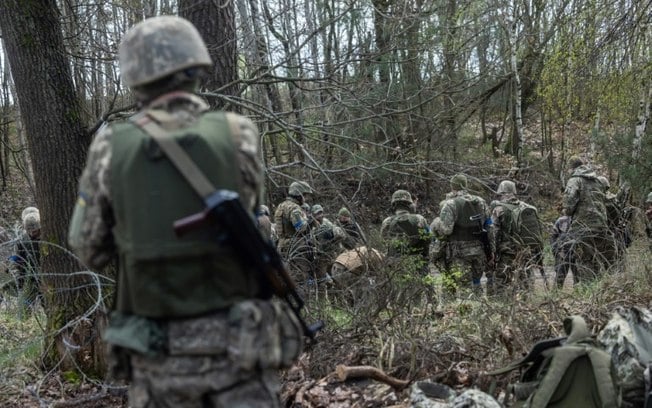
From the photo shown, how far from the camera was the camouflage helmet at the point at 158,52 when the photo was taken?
241 centimetres

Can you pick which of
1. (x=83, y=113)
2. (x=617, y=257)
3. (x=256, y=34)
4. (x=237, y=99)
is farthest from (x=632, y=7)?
(x=83, y=113)

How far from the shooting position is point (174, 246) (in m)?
2.32

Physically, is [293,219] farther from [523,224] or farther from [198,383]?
[198,383]

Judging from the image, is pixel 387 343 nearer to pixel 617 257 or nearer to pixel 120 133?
pixel 120 133

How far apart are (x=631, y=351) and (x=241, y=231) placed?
2.44 metres

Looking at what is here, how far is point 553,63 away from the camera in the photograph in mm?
10242

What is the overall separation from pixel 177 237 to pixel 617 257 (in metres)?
5.86

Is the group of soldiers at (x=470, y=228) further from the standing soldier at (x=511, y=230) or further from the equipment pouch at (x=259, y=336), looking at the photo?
the equipment pouch at (x=259, y=336)

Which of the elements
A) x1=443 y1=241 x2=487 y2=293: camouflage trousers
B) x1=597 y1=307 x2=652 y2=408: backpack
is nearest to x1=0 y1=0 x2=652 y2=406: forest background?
x1=443 y1=241 x2=487 y2=293: camouflage trousers

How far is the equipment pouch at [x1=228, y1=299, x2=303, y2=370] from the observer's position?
2.36m

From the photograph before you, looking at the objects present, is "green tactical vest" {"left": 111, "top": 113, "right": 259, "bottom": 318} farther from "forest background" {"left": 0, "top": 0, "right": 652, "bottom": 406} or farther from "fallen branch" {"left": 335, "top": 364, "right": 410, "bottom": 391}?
"fallen branch" {"left": 335, "top": 364, "right": 410, "bottom": 391}

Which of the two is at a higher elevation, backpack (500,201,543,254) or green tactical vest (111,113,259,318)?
green tactical vest (111,113,259,318)

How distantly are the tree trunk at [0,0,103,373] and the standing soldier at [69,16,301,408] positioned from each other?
10.1 feet

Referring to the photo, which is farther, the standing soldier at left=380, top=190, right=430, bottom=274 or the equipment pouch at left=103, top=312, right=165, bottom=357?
the standing soldier at left=380, top=190, right=430, bottom=274
